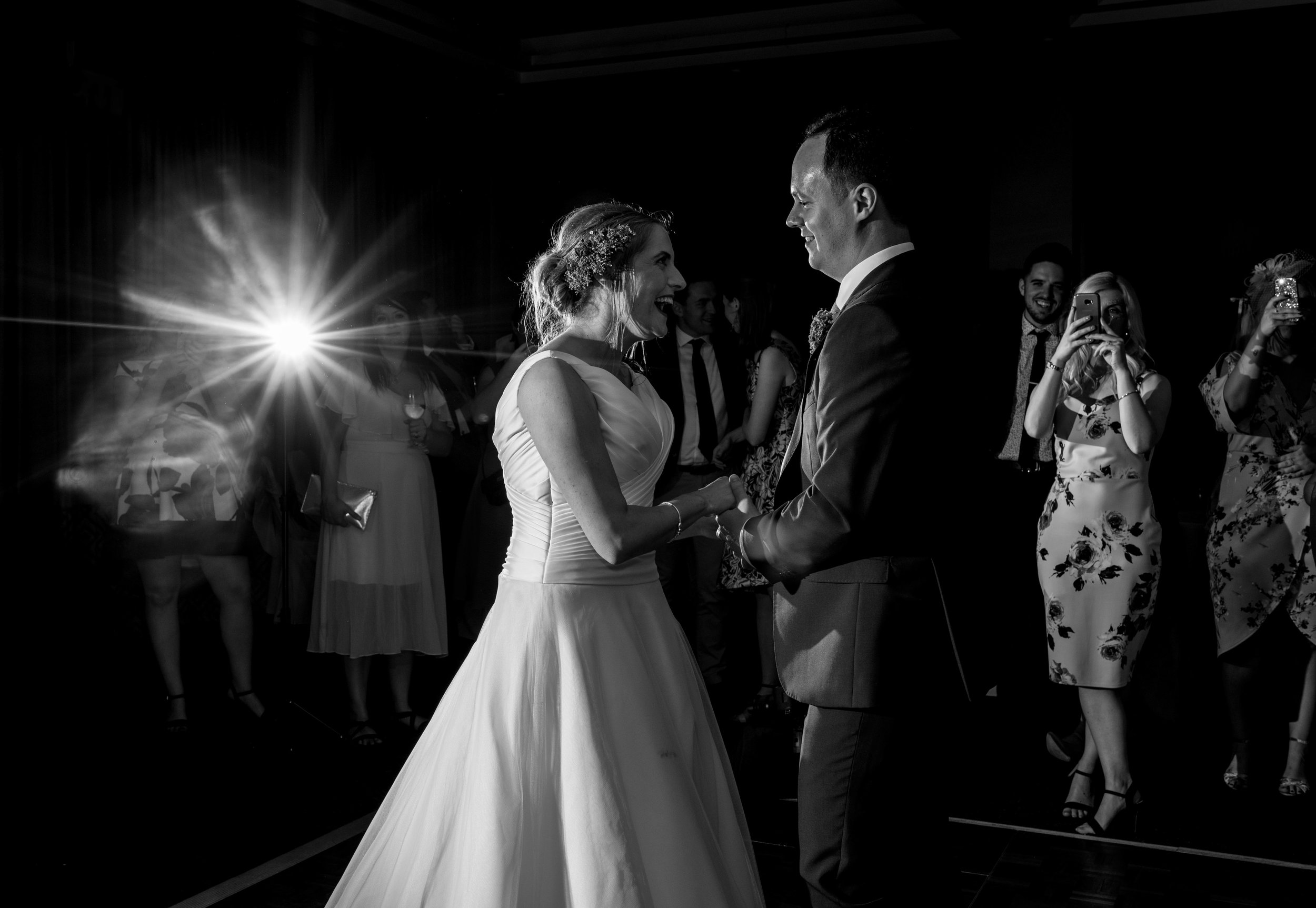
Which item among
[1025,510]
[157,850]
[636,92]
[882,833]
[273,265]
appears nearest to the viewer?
[882,833]

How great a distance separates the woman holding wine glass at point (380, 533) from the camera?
14.3 feet

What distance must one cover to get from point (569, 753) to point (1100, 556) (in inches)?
80.8

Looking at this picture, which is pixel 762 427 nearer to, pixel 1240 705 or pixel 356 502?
pixel 356 502

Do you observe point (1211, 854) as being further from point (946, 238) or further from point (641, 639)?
point (946, 238)

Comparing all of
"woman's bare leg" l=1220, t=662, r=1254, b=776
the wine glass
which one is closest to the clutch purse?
the wine glass

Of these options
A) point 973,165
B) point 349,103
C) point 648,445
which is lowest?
point 648,445

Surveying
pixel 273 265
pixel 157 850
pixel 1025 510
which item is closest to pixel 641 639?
pixel 157 850

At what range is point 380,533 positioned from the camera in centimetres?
442

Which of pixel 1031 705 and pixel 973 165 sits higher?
pixel 973 165

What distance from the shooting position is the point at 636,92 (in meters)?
6.79

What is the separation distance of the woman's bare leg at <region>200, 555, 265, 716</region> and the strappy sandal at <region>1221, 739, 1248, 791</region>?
3528mm

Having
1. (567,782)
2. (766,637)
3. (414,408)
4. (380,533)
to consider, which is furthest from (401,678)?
(567,782)

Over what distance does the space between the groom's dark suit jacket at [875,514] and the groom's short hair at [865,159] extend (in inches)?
4.5

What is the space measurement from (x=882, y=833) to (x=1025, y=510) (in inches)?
101
